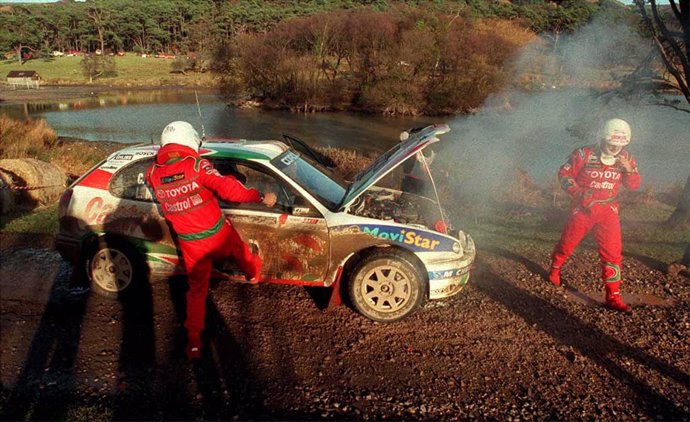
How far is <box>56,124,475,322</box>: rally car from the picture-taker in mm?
4449

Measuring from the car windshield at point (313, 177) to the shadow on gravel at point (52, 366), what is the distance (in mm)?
2465

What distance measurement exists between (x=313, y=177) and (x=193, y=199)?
166 cm

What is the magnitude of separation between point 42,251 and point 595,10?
48.1ft

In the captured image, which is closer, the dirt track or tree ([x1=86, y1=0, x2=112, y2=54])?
the dirt track

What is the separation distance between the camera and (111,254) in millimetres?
4703

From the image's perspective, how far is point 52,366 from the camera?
3.66 meters

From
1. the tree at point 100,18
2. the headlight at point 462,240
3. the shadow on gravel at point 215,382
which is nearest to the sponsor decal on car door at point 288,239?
the shadow on gravel at point 215,382

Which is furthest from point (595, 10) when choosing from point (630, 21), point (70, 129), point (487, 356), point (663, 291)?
point (70, 129)

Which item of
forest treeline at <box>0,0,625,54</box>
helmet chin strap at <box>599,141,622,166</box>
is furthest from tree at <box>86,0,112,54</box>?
helmet chin strap at <box>599,141,622,166</box>

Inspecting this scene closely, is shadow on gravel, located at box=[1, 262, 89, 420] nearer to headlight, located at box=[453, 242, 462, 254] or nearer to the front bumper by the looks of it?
the front bumper

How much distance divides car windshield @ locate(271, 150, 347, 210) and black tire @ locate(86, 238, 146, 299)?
175 cm

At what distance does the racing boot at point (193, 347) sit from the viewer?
3832 mm

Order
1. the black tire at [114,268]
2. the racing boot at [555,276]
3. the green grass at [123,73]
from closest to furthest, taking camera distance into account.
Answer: the black tire at [114,268], the racing boot at [555,276], the green grass at [123,73]

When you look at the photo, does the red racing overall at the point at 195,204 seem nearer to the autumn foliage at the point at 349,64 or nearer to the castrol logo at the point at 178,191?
the castrol logo at the point at 178,191
